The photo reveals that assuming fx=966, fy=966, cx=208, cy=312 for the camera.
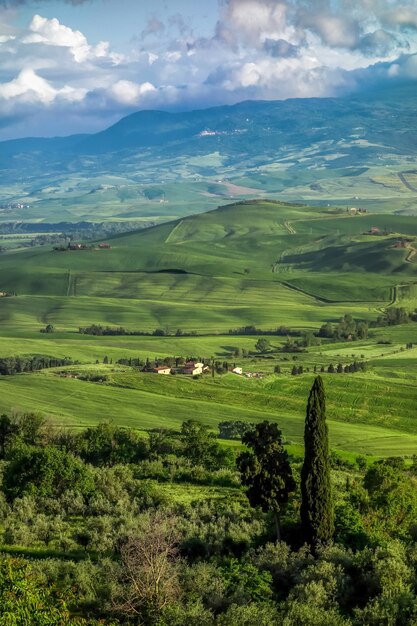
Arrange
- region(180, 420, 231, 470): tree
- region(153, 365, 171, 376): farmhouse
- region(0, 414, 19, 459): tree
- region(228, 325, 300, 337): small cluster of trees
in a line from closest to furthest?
region(180, 420, 231, 470): tree < region(0, 414, 19, 459): tree < region(153, 365, 171, 376): farmhouse < region(228, 325, 300, 337): small cluster of trees

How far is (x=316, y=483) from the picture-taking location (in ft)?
134

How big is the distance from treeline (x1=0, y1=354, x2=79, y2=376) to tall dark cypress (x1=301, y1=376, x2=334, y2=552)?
76087 mm

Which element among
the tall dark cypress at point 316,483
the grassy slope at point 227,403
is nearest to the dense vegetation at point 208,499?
the tall dark cypress at point 316,483

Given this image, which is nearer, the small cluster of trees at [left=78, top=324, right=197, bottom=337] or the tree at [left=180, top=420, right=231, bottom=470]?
the tree at [left=180, top=420, right=231, bottom=470]

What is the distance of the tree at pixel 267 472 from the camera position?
4425 cm

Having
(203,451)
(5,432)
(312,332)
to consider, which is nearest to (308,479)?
(203,451)

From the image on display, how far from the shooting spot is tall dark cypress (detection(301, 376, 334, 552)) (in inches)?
1588


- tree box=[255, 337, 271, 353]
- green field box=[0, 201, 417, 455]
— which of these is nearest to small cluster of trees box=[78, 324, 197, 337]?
green field box=[0, 201, 417, 455]

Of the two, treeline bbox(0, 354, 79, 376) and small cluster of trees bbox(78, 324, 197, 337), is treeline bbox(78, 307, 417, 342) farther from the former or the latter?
treeline bbox(0, 354, 79, 376)

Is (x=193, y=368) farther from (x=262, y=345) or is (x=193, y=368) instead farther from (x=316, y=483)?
(x=316, y=483)

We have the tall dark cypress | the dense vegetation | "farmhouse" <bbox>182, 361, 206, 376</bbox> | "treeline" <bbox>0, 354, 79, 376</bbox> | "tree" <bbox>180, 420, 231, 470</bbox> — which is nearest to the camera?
the dense vegetation

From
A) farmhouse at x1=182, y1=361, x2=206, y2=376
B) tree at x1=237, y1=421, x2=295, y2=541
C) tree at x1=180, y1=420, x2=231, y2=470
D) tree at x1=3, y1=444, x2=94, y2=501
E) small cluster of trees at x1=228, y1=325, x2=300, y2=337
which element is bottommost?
small cluster of trees at x1=228, y1=325, x2=300, y2=337

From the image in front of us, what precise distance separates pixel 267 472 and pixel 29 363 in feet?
263

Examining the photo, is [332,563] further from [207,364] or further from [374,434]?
[207,364]
